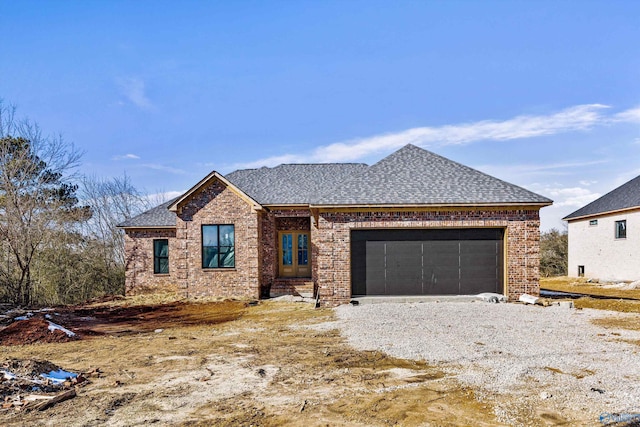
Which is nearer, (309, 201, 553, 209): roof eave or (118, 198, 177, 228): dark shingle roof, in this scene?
(309, 201, 553, 209): roof eave

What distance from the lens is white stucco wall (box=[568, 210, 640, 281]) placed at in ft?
76.4

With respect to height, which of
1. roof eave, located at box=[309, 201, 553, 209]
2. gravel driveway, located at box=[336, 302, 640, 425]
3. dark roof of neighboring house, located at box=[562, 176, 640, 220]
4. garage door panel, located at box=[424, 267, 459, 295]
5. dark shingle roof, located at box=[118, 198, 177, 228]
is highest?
dark roof of neighboring house, located at box=[562, 176, 640, 220]

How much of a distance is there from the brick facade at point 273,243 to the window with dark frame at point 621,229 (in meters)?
12.7

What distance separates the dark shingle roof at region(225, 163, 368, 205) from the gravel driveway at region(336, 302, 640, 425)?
699cm

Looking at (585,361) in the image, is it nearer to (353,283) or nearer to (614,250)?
(353,283)

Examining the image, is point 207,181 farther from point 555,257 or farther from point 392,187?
point 555,257

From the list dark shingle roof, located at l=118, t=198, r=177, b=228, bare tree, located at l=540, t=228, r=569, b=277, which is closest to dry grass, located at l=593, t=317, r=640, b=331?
dark shingle roof, located at l=118, t=198, r=177, b=228

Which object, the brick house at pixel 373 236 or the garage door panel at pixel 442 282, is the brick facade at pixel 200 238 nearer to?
the brick house at pixel 373 236

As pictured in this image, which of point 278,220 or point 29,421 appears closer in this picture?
point 29,421

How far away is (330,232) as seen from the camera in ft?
50.3

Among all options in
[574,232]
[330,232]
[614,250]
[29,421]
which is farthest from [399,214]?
[574,232]

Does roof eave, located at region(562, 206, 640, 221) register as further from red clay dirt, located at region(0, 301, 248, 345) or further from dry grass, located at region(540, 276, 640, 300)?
red clay dirt, located at region(0, 301, 248, 345)

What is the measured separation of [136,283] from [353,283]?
11343mm

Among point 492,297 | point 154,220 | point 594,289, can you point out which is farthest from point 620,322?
point 154,220
